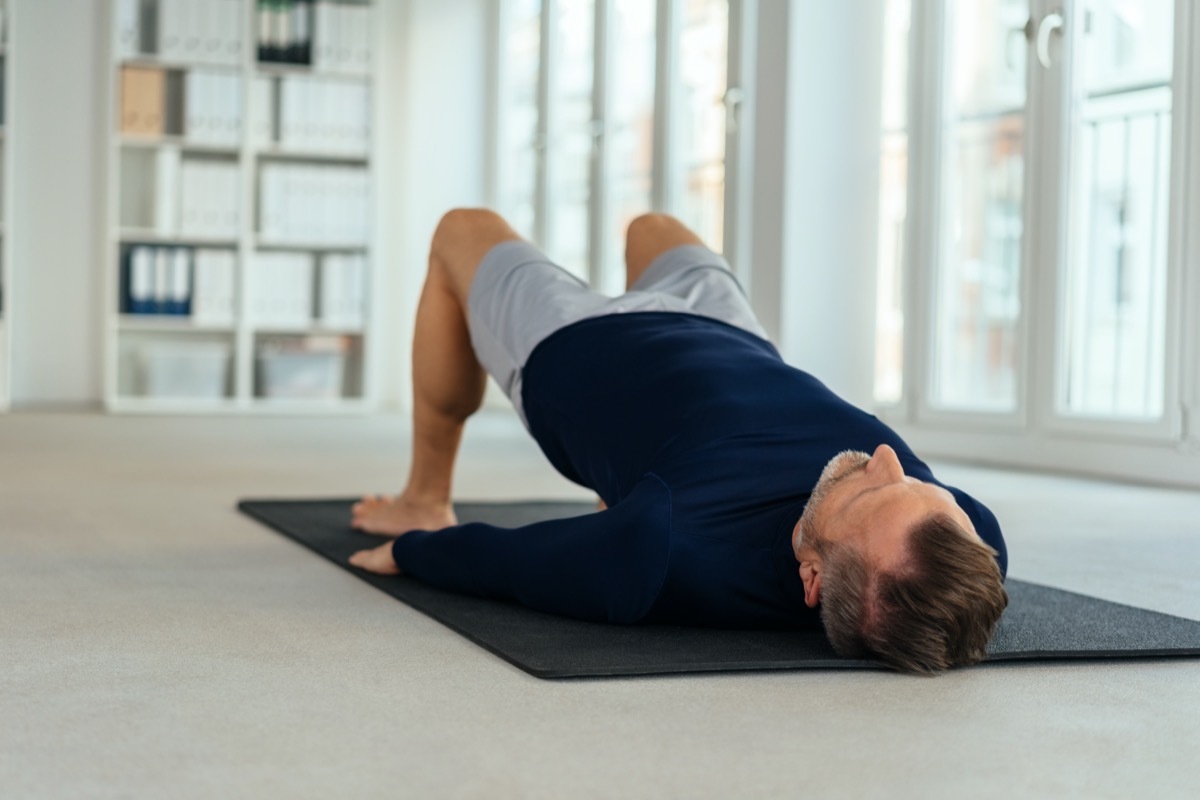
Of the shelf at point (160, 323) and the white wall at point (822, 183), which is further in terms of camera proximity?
the shelf at point (160, 323)

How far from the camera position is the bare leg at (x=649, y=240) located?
2.18 meters

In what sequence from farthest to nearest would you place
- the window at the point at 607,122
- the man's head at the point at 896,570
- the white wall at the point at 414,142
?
the white wall at the point at 414,142, the window at the point at 607,122, the man's head at the point at 896,570

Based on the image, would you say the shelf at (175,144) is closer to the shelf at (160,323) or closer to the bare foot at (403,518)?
the shelf at (160,323)

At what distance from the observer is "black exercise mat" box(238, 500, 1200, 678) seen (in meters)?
1.24

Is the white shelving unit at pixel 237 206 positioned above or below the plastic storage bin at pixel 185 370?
above

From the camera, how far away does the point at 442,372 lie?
6.64 ft

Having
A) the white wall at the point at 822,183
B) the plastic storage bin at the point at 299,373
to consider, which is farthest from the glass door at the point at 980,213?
the plastic storage bin at the point at 299,373

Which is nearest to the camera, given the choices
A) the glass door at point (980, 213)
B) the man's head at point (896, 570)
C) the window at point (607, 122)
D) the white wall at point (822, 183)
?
the man's head at point (896, 570)

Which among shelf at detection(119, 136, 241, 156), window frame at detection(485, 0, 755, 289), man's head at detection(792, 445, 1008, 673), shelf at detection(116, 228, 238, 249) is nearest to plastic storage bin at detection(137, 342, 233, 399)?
shelf at detection(116, 228, 238, 249)

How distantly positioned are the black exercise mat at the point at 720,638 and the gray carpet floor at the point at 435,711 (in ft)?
0.07

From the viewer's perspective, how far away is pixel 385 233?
616cm

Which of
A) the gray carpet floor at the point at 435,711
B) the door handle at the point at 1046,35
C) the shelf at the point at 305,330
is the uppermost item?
the door handle at the point at 1046,35

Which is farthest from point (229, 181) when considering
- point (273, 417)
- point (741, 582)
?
point (741, 582)

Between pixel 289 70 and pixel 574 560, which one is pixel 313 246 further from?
pixel 574 560
